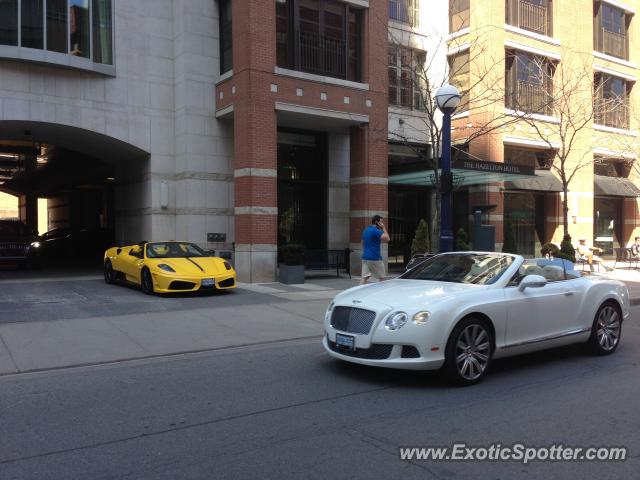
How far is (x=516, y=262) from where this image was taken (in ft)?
23.2

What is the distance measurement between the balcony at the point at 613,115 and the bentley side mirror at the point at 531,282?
22.0 meters

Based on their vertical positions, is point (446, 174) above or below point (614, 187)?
below

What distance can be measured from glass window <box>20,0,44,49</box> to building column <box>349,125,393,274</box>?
9.81m

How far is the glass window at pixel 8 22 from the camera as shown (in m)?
15.4

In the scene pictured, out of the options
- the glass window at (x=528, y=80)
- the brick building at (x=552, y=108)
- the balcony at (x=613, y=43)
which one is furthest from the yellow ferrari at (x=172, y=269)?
the balcony at (x=613, y=43)

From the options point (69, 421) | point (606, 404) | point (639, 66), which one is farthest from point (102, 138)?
point (639, 66)

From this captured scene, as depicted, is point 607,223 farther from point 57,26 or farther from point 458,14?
point 57,26

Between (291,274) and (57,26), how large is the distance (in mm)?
9767

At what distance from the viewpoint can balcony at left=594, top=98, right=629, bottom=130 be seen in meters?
26.1

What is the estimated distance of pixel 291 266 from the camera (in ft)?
53.2

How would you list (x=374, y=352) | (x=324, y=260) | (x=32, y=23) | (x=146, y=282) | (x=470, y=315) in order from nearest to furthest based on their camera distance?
(x=374, y=352)
(x=470, y=315)
(x=146, y=282)
(x=32, y=23)
(x=324, y=260)

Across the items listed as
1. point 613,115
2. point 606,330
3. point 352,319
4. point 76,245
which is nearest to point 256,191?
point 352,319

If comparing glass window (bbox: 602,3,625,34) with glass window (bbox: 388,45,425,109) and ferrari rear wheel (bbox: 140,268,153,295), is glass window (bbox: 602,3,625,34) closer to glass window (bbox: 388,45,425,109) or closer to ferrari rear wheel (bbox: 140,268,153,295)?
glass window (bbox: 388,45,425,109)

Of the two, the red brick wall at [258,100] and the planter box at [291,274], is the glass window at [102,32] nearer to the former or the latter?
the red brick wall at [258,100]
